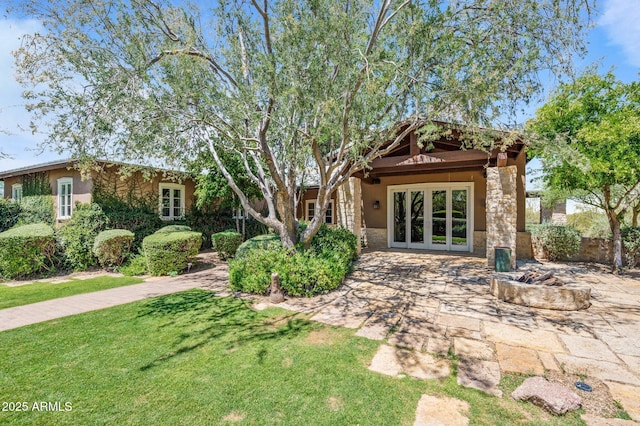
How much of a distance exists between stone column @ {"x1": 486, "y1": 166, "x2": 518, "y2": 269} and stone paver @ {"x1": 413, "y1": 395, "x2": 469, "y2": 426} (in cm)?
719

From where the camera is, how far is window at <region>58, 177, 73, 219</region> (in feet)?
36.7

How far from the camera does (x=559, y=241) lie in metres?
9.84

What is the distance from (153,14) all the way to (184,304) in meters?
5.83

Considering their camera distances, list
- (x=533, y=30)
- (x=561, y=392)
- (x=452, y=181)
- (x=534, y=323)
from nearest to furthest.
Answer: (x=561, y=392) < (x=534, y=323) < (x=533, y=30) < (x=452, y=181)

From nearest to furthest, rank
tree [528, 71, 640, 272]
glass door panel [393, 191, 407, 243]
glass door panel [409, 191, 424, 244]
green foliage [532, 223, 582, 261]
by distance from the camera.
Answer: tree [528, 71, 640, 272] → green foliage [532, 223, 582, 261] → glass door panel [409, 191, 424, 244] → glass door panel [393, 191, 407, 243]

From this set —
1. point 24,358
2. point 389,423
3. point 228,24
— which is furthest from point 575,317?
point 228,24

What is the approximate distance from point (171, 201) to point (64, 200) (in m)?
3.75

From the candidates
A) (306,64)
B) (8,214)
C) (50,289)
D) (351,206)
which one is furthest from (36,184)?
(306,64)

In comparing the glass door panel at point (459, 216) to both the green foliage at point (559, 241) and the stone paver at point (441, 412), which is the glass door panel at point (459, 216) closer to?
the green foliage at point (559, 241)

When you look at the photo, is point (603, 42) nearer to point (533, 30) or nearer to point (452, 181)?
point (533, 30)

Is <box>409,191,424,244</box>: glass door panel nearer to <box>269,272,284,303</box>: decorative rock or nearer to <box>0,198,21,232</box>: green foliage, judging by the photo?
<box>269,272,284,303</box>: decorative rock

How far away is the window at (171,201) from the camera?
41.4 ft

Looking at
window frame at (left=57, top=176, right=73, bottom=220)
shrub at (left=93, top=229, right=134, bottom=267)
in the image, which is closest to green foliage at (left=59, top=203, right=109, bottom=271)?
shrub at (left=93, top=229, right=134, bottom=267)

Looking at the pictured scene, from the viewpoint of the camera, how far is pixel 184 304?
5.86 metres
